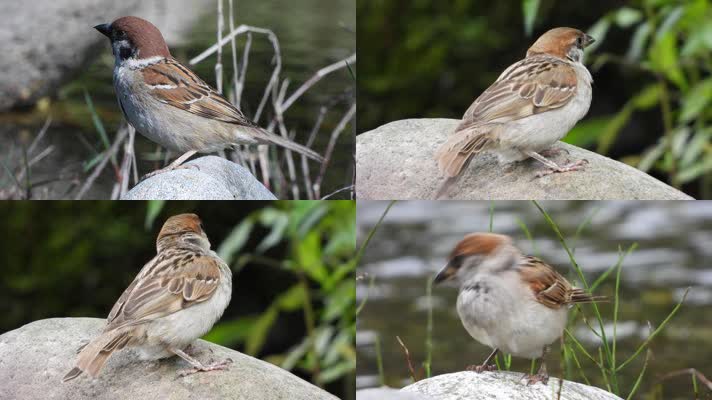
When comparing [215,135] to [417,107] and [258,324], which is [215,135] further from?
[417,107]

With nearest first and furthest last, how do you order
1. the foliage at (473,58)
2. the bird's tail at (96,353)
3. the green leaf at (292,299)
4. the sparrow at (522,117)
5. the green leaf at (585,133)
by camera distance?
1. the bird's tail at (96,353)
2. the sparrow at (522,117)
3. the green leaf at (292,299)
4. the green leaf at (585,133)
5. the foliage at (473,58)

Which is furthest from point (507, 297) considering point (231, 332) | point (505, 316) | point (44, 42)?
→ point (44, 42)

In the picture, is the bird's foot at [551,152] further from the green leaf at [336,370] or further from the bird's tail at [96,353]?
the bird's tail at [96,353]

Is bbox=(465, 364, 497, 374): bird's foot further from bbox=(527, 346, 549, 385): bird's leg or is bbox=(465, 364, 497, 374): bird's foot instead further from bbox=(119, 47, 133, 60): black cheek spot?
bbox=(119, 47, 133, 60): black cheek spot

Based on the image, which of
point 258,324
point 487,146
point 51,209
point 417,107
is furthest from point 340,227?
point 417,107

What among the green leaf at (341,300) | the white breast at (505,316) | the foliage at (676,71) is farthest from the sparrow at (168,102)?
the foliage at (676,71)

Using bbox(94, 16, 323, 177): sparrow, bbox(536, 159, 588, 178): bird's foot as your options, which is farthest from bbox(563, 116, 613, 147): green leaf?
bbox(94, 16, 323, 177): sparrow

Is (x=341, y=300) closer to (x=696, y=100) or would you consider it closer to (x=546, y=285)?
(x=546, y=285)
